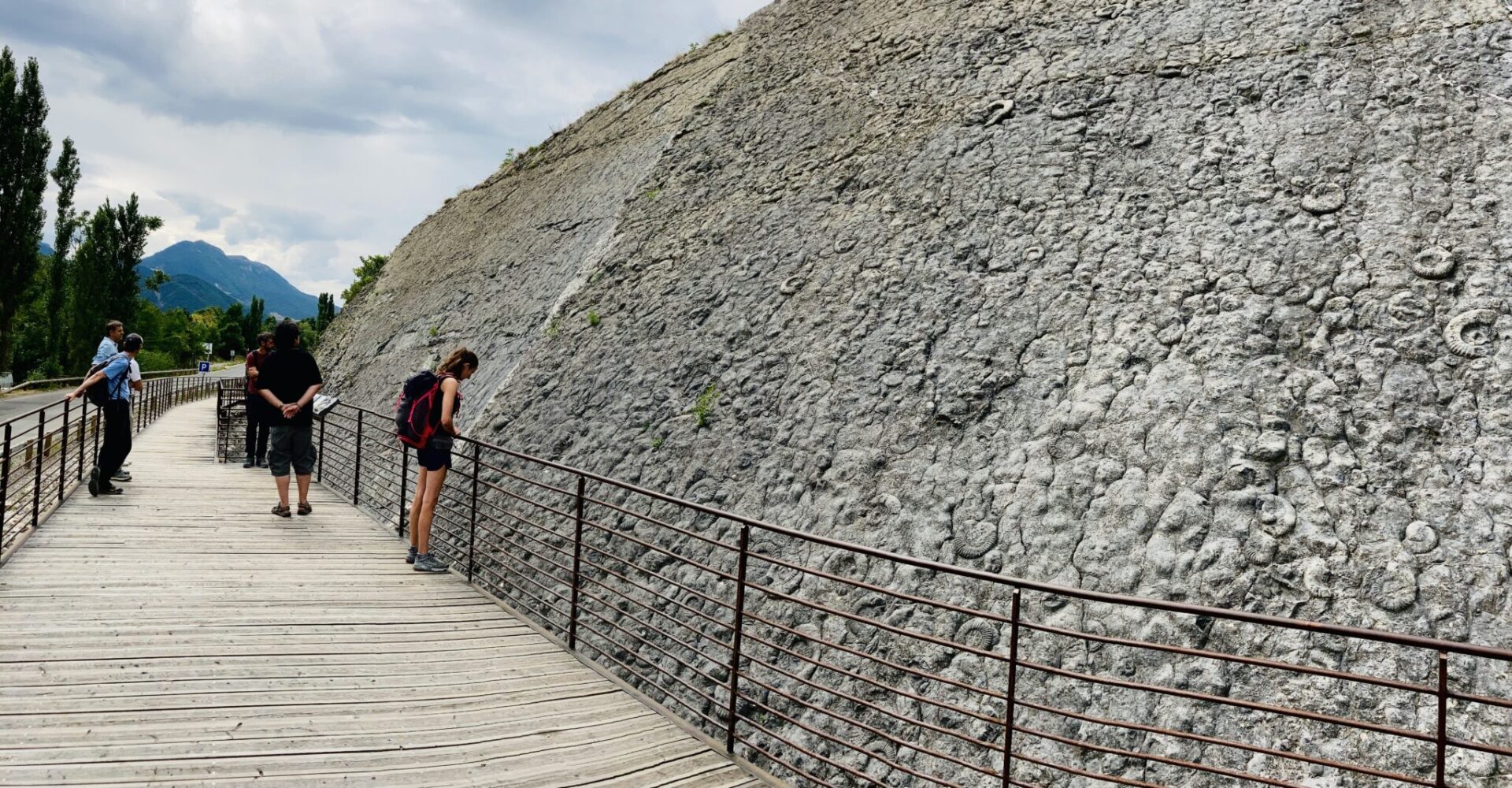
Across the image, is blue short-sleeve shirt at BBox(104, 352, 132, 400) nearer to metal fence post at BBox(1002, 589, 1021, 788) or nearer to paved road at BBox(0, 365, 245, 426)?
metal fence post at BBox(1002, 589, 1021, 788)

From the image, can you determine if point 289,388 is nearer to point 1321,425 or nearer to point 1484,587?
point 1321,425

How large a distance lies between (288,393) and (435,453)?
2.24 m

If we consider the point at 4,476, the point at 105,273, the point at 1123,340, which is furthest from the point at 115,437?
the point at 105,273

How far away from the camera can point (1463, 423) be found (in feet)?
16.1

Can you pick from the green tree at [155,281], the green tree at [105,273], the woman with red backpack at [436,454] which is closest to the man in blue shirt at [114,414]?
the woman with red backpack at [436,454]

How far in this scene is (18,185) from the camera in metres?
34.6

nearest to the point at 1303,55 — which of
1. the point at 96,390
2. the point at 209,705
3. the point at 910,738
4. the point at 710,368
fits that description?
the point at 710,368

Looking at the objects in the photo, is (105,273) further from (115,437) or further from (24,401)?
(115,437)

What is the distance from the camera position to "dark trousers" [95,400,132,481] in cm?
808

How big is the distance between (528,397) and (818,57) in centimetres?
792

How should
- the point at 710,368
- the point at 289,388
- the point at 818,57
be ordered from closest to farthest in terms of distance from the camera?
the point at 289,388 < the point at 710,368 < the point at 818,57

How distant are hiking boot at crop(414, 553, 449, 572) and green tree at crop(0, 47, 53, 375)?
4078 cm

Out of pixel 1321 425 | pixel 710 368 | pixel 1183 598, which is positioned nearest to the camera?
pixel 1183 598

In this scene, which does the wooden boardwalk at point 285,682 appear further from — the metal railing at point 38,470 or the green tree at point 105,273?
the green tree at point 105,273
